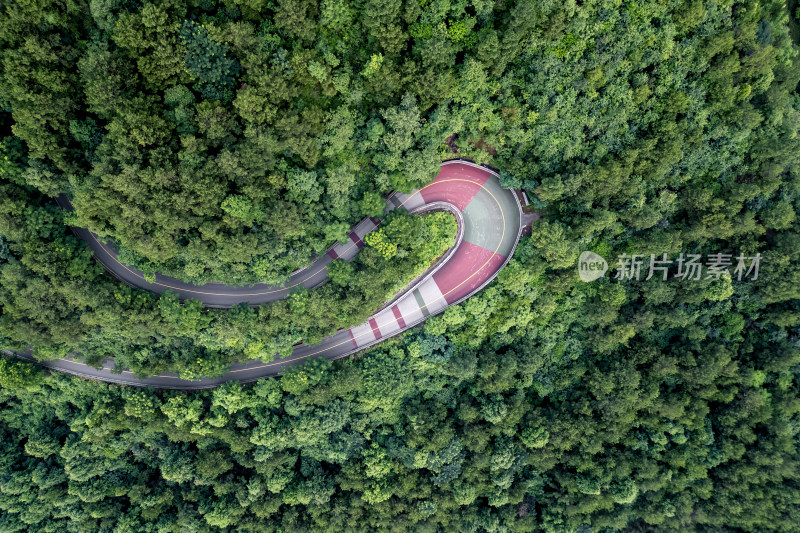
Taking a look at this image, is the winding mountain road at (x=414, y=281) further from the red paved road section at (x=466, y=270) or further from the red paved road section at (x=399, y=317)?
the red paved road section at (x=466, y=270)

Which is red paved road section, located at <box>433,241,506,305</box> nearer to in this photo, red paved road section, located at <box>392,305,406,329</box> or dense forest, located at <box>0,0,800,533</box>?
dense forest, located at <box>0,0,800,533</box>

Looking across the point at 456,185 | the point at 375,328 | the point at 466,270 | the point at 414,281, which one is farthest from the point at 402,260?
the point at 456,185

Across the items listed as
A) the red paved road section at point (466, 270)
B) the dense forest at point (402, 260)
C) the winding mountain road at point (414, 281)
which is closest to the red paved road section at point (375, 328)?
the winding mountain road at point (414, 281)

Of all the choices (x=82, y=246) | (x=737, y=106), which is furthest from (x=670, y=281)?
(x=82, y=246)

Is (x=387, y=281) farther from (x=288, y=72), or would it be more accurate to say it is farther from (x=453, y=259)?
(x=288, y=72)

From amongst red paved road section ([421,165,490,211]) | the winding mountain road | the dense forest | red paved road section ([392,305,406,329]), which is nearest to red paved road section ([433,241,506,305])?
the winding mountain road
